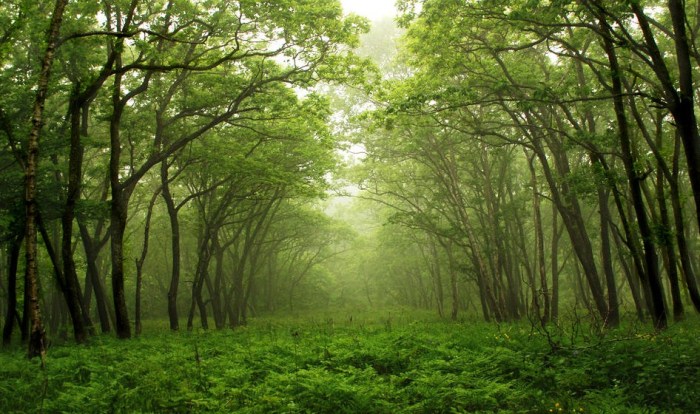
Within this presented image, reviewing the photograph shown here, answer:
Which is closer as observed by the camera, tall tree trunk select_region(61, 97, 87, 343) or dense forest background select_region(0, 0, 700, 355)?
dense forest background select_region(0, 0, 700, 355)

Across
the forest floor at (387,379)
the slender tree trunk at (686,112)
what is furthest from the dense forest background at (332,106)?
the forest floor at (387,379)

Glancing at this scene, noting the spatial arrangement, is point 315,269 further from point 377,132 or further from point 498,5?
point 498,5

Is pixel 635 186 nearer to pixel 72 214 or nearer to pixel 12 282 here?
pixel 72 214

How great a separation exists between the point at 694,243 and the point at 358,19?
25.9 meters

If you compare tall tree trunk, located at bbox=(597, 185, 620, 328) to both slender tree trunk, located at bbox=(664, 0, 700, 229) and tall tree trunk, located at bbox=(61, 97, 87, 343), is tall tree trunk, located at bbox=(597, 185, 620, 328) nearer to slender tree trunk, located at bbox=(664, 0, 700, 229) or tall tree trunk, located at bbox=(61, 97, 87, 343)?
slender tree trunk, located at bbox=(664, 0, 700, 229)

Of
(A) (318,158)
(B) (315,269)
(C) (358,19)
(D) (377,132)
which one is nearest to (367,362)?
(C) (358,19)

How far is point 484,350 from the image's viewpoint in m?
9.25

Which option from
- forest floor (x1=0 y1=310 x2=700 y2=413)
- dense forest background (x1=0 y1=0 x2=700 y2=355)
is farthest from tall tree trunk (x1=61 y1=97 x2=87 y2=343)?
forest floor (x1=0 y1=310 x2=700 y2=413)

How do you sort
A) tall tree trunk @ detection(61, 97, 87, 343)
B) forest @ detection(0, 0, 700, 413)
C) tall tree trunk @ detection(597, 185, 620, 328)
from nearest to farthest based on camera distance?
forest @ detection(0, 0, 700, 413), tall tree trunk @ detection(61, 97, 87, 343), tall tree trunk @ detection(597, 185, 620, 328)

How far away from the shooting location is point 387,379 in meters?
8.11

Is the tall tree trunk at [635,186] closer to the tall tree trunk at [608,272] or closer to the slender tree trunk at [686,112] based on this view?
the slender tree trunk at [686,112]

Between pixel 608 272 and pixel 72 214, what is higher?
pixel 72 214

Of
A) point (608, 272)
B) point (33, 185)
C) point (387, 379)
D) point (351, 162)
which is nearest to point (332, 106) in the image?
point (351, 162)

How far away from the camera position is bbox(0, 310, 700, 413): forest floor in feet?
20.8
